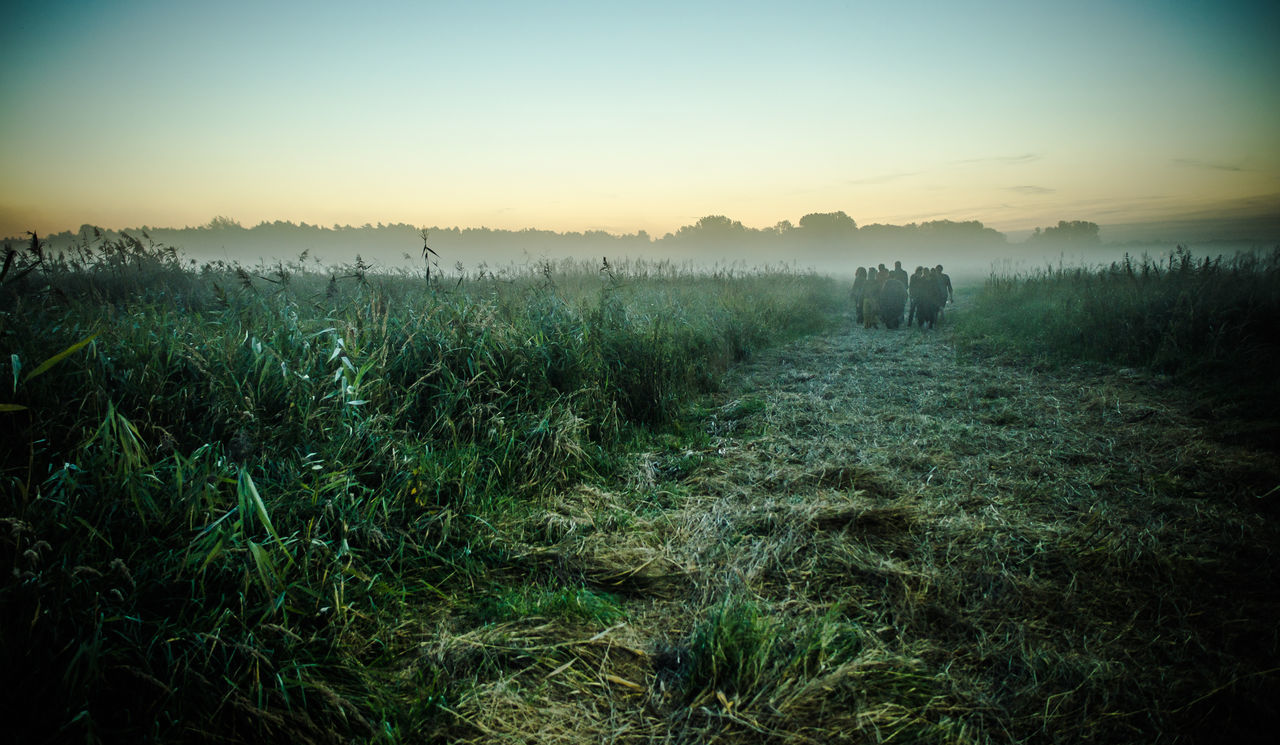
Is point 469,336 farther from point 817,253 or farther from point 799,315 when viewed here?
point 817,253

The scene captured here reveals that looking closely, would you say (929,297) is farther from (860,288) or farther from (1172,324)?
(1172,324)

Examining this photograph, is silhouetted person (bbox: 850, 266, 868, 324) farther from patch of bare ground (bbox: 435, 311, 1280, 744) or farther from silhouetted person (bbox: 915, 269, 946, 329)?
patch of bare ground (bbox: 435, 311, 1280, 744)

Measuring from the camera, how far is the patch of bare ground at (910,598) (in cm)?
172

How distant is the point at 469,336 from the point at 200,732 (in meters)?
2.98

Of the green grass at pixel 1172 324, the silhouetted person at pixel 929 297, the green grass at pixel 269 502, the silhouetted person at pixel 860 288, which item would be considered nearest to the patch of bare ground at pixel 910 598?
the green grass at pixel 269 502

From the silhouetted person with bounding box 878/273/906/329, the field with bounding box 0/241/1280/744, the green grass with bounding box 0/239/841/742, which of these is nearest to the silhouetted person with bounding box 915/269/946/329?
the silhouetted person with bounding box 878/273/906/329

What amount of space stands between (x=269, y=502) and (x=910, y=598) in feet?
10.00

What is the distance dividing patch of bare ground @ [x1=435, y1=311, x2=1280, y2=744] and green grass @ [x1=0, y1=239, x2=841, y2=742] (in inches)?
11.9

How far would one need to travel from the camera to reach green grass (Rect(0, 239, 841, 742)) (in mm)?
1580

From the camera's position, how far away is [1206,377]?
550 centimetres

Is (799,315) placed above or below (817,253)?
below

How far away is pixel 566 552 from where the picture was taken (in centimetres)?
269

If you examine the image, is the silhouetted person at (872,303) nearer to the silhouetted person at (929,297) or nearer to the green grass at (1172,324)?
the silhouetted person at (929,297)

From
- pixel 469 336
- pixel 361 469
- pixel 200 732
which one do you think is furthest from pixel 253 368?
pixel 200 732
